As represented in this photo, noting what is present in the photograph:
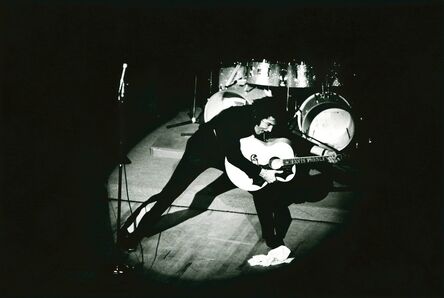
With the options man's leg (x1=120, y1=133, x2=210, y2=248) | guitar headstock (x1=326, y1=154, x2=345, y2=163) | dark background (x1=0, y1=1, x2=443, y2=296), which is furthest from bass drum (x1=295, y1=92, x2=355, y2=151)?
man's leg (x1=120, y1=133, x2=210, y2=248)

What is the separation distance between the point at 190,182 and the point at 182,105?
1.50m

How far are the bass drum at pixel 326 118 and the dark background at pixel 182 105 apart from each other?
0.73ft

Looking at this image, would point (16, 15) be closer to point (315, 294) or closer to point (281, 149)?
point (281, 149)

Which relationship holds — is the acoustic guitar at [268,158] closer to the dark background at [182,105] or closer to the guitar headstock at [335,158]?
the guitar headstock at [335,158]

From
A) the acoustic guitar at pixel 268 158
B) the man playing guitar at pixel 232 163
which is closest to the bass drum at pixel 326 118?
the man playing guitar at pixel 232 163

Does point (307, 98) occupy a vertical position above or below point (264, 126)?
above

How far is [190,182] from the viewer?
675 cm

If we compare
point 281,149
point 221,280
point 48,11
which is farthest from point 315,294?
point 48,11

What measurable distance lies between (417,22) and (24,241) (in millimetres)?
5359

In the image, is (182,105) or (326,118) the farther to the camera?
(182,105)

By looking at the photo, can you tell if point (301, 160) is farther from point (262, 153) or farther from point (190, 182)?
point (190, 182)

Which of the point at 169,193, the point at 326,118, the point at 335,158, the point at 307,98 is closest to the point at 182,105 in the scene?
the point at 169,193

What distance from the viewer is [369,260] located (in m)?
5.99

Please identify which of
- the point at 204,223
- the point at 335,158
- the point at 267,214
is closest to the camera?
the point at 267,214
